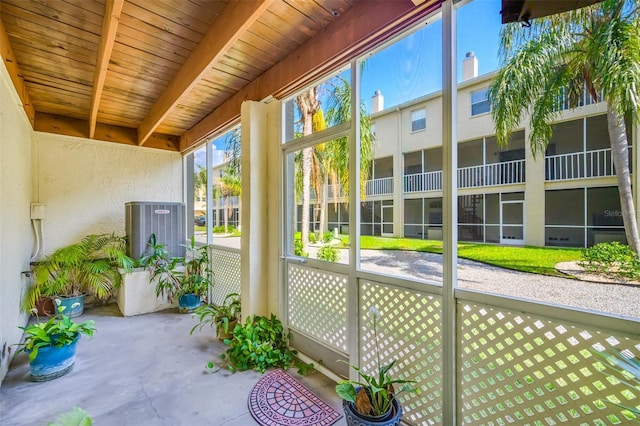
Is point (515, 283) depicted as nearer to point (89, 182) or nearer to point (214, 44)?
point (214, 44)

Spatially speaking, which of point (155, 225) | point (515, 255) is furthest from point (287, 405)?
point (155, 225)

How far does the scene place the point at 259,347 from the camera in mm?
2566

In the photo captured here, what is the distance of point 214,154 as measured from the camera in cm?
439

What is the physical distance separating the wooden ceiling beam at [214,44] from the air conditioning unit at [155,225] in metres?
1.49

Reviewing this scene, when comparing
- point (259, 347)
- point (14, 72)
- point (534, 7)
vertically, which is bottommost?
point (259, 347)

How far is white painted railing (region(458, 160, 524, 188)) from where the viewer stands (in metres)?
1.44

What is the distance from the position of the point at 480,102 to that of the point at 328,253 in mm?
1587

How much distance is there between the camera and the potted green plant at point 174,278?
3986 mm

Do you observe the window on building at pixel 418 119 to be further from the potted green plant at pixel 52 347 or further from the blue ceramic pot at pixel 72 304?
the blue ceramic pot at pixel 72 304

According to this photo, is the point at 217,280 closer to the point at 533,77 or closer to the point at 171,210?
the point at 171,210

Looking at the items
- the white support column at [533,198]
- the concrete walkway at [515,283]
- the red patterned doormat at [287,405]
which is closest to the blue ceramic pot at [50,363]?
the red patterned doormat at [287,405]

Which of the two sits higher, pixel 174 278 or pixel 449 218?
pixel 449 218

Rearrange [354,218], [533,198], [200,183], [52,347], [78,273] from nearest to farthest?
[533,198] < [354,218] < [52,347] < [78,273] < [200,183]

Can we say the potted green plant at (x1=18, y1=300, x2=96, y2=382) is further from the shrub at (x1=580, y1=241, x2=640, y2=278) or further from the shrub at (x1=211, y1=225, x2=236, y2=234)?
the shrub at (x1=580, y1=241, x2=640, y2=278)
